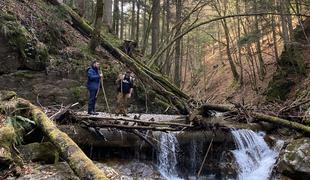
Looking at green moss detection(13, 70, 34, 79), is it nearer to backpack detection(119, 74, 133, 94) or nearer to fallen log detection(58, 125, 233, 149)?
backpack detection(119, 74, 133, 94)

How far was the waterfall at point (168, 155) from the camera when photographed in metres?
10.9

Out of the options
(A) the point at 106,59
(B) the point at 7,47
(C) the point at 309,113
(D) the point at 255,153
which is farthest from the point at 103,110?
(C) the point at 309,113

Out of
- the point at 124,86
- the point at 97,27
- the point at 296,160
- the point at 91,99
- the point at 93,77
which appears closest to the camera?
the point at 296,160

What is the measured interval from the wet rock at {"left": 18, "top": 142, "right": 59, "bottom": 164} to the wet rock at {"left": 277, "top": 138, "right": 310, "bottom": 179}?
19.4 feet

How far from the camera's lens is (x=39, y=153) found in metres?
8.36

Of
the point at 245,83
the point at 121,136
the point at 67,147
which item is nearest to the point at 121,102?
the point at 121,136

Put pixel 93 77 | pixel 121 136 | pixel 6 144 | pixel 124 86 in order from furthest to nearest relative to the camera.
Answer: pixel 124 86, pixel 93 77, pixel 121 136, pixel 6 144

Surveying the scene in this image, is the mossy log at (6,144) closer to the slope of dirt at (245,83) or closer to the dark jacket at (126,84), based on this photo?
the dark jacket at (126,84)

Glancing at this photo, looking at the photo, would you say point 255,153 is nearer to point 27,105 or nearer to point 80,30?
point 27,105

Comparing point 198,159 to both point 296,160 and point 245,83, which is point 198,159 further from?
point 245,83

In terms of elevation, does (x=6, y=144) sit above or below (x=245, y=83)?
below

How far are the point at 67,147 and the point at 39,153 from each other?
1.90m

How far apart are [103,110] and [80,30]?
14.5ft

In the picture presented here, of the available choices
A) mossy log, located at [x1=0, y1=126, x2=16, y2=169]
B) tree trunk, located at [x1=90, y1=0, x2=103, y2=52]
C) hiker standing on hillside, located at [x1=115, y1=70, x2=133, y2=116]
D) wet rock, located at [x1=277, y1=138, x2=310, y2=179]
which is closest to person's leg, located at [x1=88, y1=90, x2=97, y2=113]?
hiker standing on hillside, located at [x1=115, y1=70, x2=133, y2=116]
